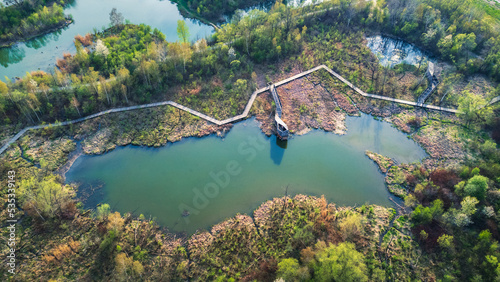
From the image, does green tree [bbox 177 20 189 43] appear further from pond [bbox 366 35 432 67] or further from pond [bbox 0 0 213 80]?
pond [bbox 366 35 432 67]

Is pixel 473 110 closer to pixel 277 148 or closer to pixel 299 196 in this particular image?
pixel 277 148

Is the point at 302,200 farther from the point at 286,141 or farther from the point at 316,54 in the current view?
the point at 316,54

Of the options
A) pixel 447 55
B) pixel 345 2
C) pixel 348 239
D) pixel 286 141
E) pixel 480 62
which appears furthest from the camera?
pixel 345 2

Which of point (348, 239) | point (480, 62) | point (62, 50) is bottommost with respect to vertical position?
point (348, 239)

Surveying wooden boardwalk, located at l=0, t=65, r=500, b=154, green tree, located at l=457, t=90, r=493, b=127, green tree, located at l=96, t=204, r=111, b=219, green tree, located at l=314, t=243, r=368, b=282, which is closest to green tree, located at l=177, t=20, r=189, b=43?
wooden boardwalk, located at l=0, t=65, r=500, b=154

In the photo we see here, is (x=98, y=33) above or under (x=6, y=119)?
above

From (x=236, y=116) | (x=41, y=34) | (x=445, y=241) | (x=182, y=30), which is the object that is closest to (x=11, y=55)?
(x=41, y=34)

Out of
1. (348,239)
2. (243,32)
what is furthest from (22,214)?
(243,32)
